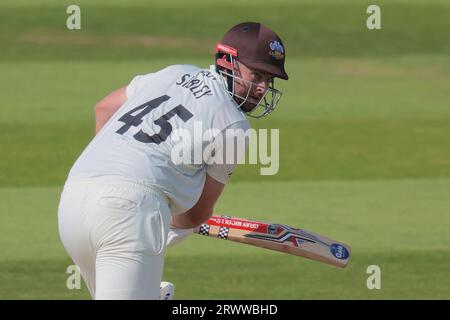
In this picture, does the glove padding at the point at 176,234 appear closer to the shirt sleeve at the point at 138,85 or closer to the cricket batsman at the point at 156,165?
the cricket batsman at the point at 156,165

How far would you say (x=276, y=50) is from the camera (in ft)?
19.1

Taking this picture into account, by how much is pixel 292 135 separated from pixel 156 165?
265 inches

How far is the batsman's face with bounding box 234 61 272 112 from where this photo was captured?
19.0 feet

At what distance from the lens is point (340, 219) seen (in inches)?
377

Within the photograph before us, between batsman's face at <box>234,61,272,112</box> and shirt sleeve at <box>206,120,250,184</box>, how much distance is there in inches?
7.9

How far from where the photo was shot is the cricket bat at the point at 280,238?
6.65 meters

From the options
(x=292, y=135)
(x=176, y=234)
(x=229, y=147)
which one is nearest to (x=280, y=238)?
(x=176, y=234)

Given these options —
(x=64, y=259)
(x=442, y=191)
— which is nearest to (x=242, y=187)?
(x=442, y=191)

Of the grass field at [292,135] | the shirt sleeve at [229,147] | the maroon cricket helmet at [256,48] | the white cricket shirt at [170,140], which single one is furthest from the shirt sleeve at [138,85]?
the grass field at [292,135]

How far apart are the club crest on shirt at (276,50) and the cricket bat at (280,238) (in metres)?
1.22

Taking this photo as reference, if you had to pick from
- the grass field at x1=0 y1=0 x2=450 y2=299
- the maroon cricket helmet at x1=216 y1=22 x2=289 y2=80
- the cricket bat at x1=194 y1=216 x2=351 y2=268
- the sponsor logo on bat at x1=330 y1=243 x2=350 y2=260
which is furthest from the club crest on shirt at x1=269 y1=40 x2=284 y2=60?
the grass field at x1=0 y1=0 x2=450 y2=299

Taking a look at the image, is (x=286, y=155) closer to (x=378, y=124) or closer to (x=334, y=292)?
(x=378, y=124)

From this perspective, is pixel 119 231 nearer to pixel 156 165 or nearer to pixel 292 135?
pixel 156 165

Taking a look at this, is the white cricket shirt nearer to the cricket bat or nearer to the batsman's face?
the batsman's face
